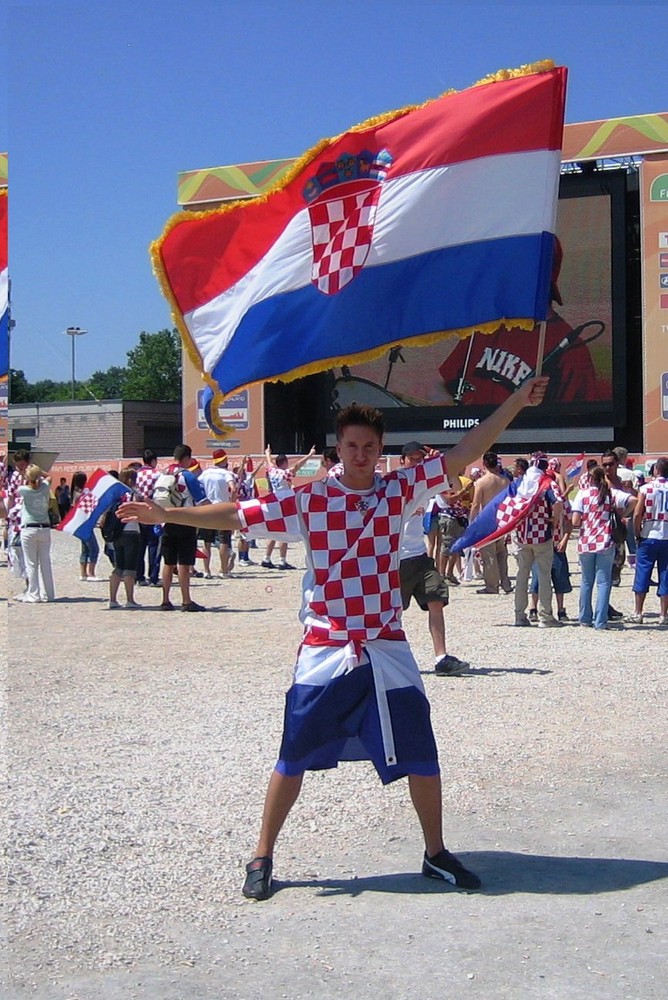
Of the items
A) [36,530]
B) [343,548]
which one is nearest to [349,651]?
[343,548]

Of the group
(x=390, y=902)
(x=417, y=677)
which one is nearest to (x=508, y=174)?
(x=417, y=677)

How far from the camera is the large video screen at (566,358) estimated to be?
34625mm

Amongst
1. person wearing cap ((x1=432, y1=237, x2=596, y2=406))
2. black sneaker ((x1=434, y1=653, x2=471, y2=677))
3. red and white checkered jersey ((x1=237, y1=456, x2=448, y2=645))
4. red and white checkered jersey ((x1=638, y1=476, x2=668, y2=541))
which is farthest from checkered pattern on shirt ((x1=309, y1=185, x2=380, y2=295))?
person wearing cap ((x1=432, y1=237, x2=596, y2=406))

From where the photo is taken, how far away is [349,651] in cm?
479

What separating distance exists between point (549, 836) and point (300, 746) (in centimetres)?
146

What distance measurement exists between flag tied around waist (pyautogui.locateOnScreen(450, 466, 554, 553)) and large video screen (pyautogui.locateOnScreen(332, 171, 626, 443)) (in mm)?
20206

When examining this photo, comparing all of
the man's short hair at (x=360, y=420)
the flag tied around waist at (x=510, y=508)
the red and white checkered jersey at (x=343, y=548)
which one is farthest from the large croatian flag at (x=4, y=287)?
the flag tied around waist at (x=510, y=508)

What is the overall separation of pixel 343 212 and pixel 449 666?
4.36 meters

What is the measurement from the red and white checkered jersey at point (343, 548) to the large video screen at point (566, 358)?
28.5 metres

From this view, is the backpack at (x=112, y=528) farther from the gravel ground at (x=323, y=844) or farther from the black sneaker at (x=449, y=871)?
the black sneaker at (x=449, y=871)

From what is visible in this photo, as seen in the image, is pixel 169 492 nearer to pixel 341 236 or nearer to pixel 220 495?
pixel 220 495

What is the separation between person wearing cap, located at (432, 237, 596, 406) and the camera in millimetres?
35250

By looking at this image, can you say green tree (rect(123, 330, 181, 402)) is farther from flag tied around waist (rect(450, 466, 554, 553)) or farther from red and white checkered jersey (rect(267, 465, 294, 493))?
flag tied around waist (rect(450, 466, 554, 553))

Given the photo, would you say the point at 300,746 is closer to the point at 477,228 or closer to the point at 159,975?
the point at 159,975
